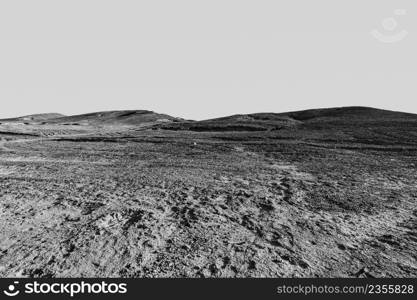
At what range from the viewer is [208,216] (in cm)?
642

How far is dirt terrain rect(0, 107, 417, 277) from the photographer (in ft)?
15.1

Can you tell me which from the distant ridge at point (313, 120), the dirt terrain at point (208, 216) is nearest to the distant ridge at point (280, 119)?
the distant ridge at point (313, 120)

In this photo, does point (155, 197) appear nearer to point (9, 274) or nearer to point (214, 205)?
point (214, 205)

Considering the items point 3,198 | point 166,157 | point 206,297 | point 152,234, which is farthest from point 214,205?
point 166,157

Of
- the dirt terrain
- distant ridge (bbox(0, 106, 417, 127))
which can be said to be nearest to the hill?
distant ridge (bbox(0, 106, 417, 127))

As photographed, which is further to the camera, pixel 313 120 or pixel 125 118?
pixel 125 118

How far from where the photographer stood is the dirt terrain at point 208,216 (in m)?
4.61

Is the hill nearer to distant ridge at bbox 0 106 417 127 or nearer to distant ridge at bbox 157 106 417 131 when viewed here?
distant ridge at bbox 0 106 417 127

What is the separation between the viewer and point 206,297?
3867mm

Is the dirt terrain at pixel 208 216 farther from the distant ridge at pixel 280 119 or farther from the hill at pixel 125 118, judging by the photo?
the hill at pixel 125 118

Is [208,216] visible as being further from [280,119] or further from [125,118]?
[125,118]

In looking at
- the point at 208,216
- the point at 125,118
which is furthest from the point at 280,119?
the point at 125,118

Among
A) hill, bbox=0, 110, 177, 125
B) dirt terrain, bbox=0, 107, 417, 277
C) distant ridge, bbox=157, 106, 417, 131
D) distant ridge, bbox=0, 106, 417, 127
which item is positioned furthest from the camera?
hill, bbox=0, 110, 177, 125

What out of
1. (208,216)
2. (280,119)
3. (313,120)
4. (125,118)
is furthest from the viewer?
(125,118)
